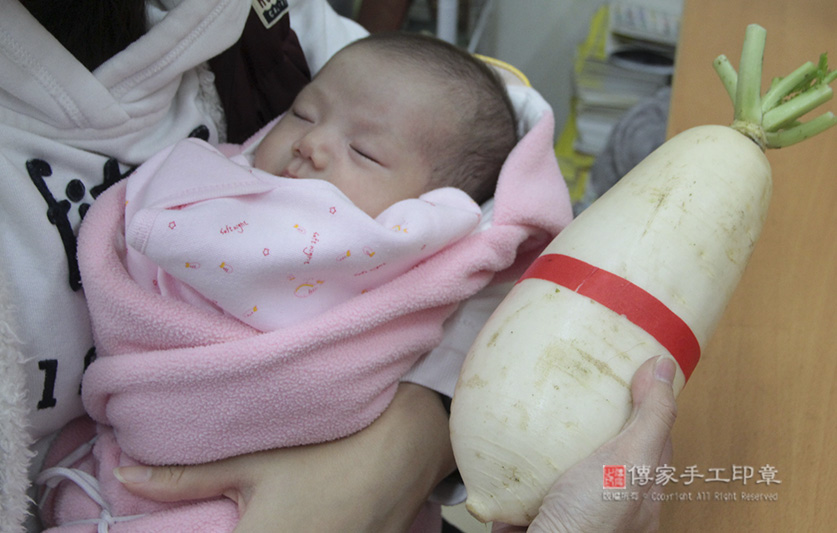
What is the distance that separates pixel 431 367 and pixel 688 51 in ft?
3.02

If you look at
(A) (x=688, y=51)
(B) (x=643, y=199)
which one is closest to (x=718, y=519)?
(B) (x=643, y=199)

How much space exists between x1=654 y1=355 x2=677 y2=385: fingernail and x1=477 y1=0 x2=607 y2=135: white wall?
8.05 ft

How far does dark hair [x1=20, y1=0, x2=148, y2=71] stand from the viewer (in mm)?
754

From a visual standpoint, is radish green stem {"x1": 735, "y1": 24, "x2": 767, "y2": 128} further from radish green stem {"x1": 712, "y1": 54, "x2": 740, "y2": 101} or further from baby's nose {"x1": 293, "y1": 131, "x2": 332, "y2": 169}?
baby's nose {"x1": 293, "y1": 131, "x2": 332, "y2": 169}

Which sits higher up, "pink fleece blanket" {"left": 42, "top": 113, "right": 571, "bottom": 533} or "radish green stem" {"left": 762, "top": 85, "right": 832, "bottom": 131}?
"radish green stem" {"left": 762, "top": 85, "right": 832, "bottom": 131}

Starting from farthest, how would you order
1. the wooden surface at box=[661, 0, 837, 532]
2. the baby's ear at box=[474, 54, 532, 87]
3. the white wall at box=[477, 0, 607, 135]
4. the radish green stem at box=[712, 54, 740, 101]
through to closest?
the white wall at box=[477, 0, 607, 135], the baby's ear at box=[474, 54, 532, 87], the radish green stem at box=[712, 54, 740, 101], the wooden surface at box=[661, 0, 837, 532]

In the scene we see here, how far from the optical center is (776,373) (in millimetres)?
818

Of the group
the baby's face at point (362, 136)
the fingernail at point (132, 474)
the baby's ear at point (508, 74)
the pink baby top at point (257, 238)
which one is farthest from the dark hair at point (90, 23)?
the baby's ear at point (508, 74)

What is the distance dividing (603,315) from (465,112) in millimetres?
481

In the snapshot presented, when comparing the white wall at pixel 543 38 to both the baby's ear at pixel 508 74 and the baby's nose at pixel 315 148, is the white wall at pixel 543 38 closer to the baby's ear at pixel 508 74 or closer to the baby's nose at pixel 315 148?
the baby's ear at pixel 508 74

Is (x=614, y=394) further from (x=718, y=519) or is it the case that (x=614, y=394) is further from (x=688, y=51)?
(x=688, y=51)

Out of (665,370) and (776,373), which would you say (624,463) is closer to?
(665,370)

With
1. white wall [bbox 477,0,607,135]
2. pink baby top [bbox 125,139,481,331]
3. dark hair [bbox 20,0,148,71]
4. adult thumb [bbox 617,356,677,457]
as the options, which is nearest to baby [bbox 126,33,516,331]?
pink baby top [bbox 125,139,481,331]

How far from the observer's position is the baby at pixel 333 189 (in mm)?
718
